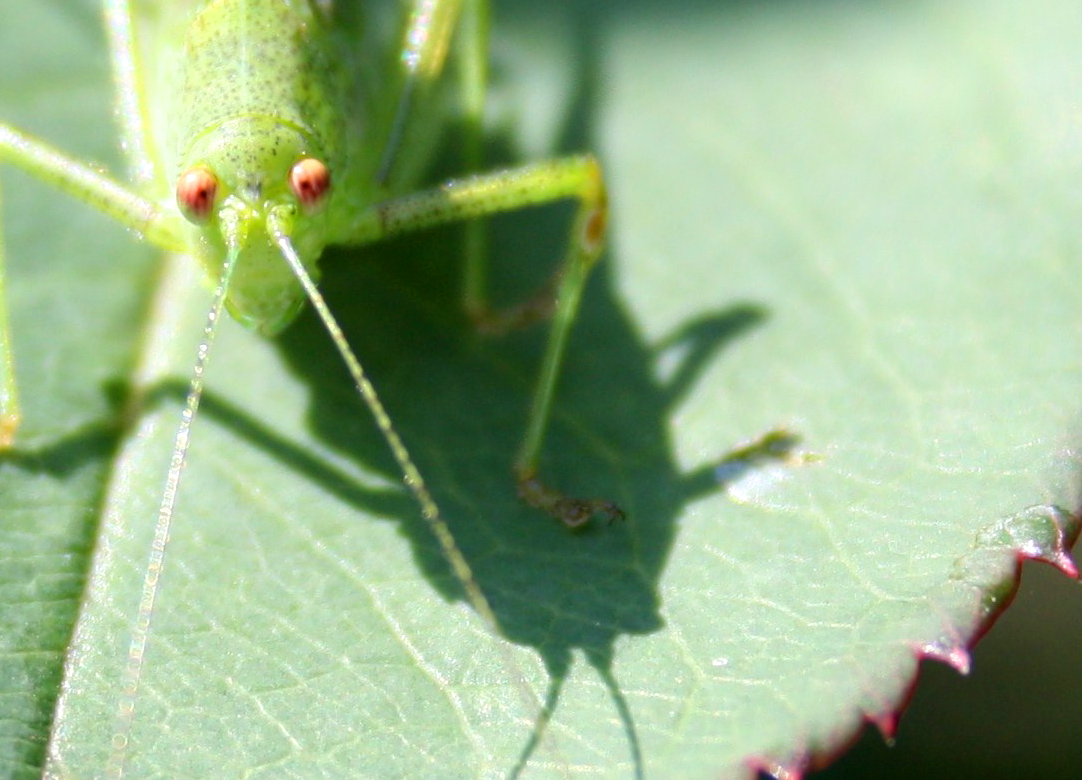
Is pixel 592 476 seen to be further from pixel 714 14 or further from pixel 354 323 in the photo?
pixel 714 14

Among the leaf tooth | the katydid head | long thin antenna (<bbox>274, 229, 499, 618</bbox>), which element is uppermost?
the katydid head

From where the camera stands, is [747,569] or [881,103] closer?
[747,569]

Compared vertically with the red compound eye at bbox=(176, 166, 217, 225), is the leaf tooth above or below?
below

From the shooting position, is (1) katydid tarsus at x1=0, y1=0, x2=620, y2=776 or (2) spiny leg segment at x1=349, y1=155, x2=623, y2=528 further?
(2) spiny leg segment at x1=349, y1=155, x2=623, y2=528

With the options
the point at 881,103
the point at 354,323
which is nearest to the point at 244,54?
the point at 354,323

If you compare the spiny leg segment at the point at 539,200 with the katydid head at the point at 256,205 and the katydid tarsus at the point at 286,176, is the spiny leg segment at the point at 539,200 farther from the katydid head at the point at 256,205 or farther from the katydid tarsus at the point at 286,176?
the katydid head at the point at 256,205

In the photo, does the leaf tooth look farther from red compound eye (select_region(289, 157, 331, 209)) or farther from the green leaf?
red compound eye (select_region(289, 157, 331, 209))

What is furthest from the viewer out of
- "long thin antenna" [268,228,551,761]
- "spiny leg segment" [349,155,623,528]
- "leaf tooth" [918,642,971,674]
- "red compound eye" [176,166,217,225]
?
"spiny leg segment" [349,155,623,528]

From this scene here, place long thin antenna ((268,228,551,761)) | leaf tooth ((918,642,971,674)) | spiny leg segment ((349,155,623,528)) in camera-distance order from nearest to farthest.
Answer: leaf tooth ((918,642,971,674)), long thin antenna ((268,228,551,761)), spiny leg segment ((349,155,623,528))

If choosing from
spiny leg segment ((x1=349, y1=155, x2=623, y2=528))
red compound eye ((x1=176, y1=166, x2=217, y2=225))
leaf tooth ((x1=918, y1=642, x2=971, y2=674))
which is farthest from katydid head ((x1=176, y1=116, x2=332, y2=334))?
leaf tooth ((x1=918, y1=642, x2=971, y2=674))
